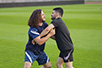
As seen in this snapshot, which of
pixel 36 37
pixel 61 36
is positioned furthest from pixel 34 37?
pixel 61 36

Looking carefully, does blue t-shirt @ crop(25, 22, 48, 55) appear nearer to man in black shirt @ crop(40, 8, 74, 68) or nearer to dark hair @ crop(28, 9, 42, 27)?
dark hair @ crop(28, 9, 42, 27)

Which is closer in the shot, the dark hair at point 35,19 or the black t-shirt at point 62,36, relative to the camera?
the dark hair at point 35,19

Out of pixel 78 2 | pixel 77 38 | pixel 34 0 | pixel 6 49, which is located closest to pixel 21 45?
pixel 6 49

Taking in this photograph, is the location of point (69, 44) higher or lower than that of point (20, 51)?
higher

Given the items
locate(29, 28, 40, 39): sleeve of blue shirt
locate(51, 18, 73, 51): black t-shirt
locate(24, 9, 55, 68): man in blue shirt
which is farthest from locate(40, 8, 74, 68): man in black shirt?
locate(29, 28, 40, 39): sleeve of blue shirt

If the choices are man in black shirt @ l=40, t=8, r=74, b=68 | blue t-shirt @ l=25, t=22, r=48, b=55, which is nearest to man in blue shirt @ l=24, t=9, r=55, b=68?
blue t-shirt @ l=25, t=22, r=48, b=55

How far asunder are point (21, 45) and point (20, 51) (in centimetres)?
98

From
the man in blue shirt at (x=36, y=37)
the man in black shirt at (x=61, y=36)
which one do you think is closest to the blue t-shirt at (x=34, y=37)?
the man in blue shirt at (x=36, y=37)

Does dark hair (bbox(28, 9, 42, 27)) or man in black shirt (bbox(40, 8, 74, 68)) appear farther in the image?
man in black shirt (bbox(40, 8, 74, 68))

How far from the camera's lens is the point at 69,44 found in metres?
4.82

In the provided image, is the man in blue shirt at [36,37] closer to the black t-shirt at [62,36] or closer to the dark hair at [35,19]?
the dark hair at [35,19]

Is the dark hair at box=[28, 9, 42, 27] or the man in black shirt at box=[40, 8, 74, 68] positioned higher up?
the dark hair at box=[28, 9, 42, 27]

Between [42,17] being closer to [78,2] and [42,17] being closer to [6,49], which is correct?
[6,49]

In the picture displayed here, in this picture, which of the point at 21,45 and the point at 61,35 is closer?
the point at 61,35
